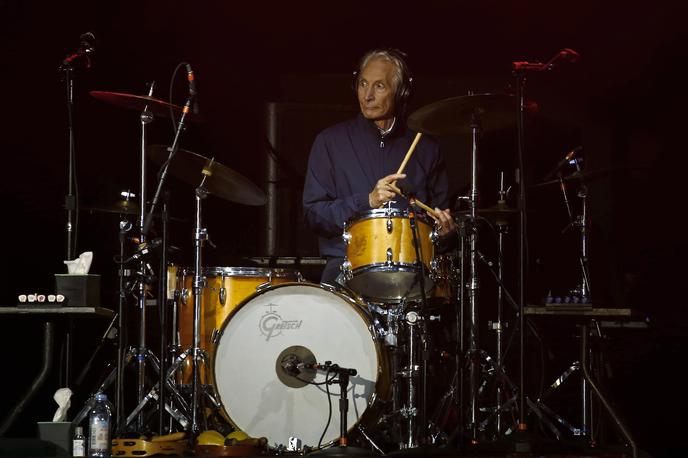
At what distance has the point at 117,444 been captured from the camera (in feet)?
16.6

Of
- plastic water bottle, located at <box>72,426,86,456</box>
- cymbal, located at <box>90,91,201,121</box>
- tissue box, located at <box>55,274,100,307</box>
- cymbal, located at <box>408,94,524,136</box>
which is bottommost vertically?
plastic water bottle, located at <box>72,426,86,456</box>

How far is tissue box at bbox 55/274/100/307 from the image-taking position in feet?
18.5

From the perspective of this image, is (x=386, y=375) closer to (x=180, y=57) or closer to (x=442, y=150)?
(x=442, y=150)

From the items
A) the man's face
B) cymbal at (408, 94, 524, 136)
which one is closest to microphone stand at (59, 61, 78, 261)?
the man's face

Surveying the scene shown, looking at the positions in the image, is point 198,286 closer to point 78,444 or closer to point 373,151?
point 78,444

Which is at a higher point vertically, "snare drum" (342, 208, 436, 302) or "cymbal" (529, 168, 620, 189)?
"cymbal" (529, 168, 620, 189)

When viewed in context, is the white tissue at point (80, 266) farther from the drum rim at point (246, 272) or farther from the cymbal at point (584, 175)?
the cymbal at point (584, 175)

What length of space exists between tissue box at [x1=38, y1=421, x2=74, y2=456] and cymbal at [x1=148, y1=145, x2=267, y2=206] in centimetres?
167

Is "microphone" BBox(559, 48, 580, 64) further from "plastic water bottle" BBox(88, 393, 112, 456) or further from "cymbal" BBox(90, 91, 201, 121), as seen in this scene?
"plastic water bottle" BBox(88, 393, 112, 456)

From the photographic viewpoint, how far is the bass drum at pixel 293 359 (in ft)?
18.6

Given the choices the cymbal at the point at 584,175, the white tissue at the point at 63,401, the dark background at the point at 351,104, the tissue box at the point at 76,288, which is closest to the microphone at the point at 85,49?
the dark background at the point at 351,104

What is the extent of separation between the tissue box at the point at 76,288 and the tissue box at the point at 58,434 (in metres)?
0.97

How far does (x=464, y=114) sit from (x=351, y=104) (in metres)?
1.57

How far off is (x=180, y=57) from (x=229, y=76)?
1.15ft
